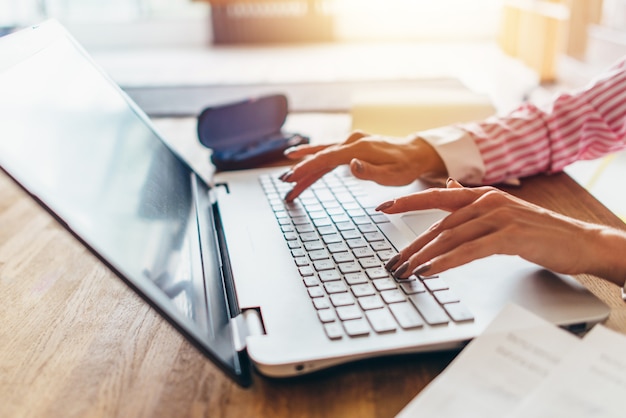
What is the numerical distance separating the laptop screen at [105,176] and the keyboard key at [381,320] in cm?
11

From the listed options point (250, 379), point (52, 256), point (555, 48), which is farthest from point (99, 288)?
point (555, 48)

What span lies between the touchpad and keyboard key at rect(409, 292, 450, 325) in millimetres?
182

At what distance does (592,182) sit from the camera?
66.0 inches

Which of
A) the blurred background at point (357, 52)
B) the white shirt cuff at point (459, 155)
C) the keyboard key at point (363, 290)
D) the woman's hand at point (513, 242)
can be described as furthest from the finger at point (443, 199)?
the blurred background at point (357, 52)

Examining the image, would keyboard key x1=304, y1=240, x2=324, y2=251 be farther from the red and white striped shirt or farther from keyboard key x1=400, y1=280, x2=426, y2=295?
the red and white striped shirt

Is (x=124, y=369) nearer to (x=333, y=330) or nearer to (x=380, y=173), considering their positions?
(x=333, y=330)

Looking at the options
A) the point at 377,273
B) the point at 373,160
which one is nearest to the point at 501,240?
the point at 377,273

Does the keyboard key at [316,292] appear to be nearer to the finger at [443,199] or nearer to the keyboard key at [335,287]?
the keyboard key at [335,287]

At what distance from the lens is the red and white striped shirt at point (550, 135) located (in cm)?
88

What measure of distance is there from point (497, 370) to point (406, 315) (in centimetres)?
9

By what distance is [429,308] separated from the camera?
1.64 ft

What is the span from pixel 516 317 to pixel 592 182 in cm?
135

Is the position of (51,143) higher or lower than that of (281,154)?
higher

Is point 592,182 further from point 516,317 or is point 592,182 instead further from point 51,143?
point 51,143
